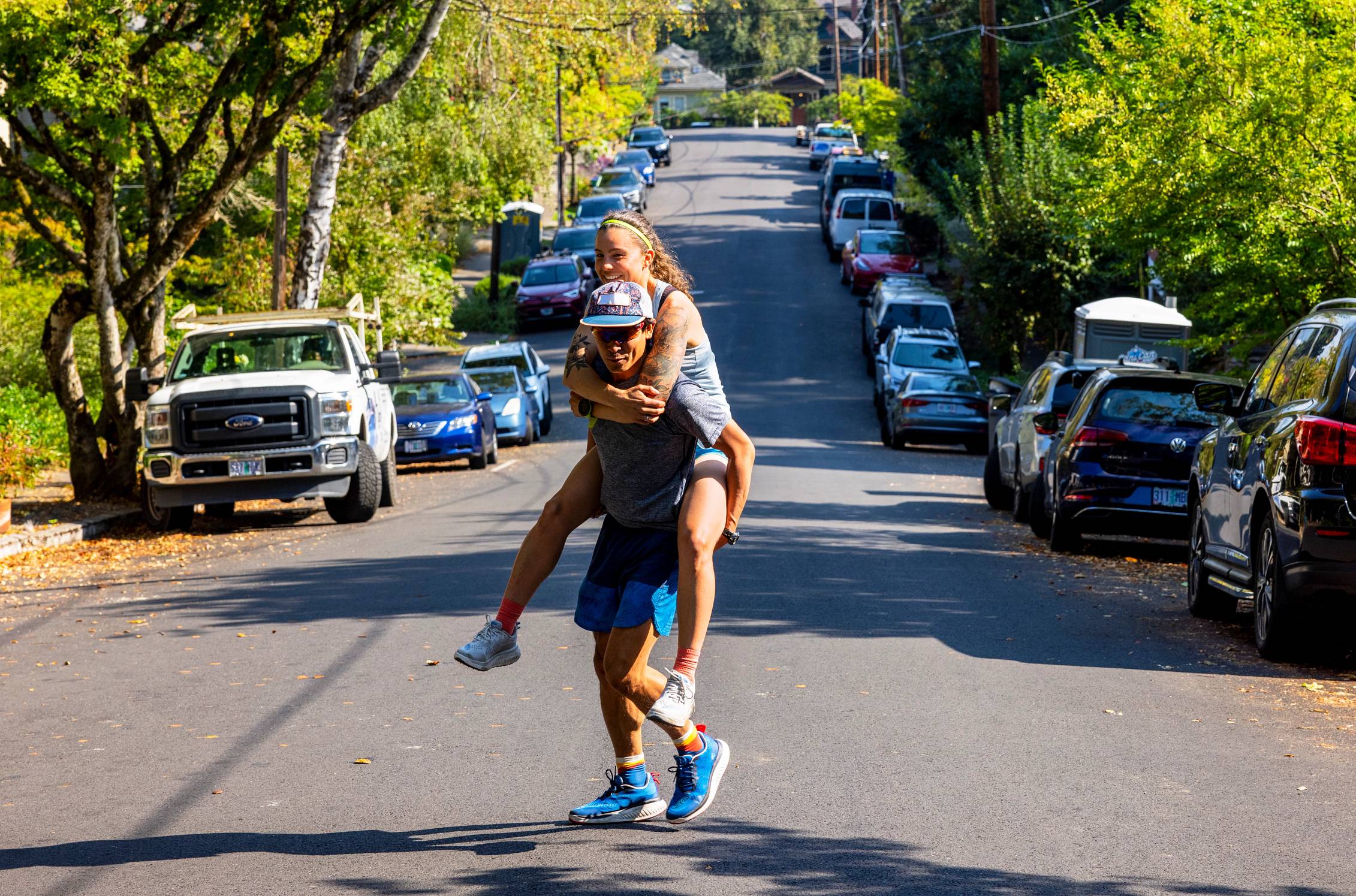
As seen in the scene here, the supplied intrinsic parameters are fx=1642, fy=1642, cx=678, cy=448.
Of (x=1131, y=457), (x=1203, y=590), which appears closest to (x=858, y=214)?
(x=1131, y=457)

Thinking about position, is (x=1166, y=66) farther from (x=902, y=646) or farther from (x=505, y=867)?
(x=505, y=867)

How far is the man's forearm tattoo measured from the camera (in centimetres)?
548

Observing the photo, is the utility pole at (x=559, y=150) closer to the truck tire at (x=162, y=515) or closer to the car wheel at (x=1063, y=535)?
the truck tire at (x=162, y=515)

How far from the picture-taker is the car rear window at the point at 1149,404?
14461 millimetres

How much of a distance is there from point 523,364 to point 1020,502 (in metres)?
14.4

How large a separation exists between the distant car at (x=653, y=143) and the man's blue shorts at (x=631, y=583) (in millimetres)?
80467

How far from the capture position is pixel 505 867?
17.3 feet

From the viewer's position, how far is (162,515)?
17.1 m

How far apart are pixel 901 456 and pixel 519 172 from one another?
19.6 m

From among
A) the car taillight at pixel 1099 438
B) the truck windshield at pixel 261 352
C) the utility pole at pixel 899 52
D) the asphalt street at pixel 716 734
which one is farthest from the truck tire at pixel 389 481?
the utility pole at pixel 899 52

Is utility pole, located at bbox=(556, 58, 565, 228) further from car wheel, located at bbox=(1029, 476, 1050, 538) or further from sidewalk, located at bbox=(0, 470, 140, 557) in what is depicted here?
car wheel, located at bbox=(1029, 476, 1050, 538)

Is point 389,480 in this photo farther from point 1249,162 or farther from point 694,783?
point 694,783

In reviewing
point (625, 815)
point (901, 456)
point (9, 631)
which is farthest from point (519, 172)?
point (625, 815)

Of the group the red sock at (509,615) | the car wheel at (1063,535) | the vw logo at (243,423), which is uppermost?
the red sock at (509,615)
